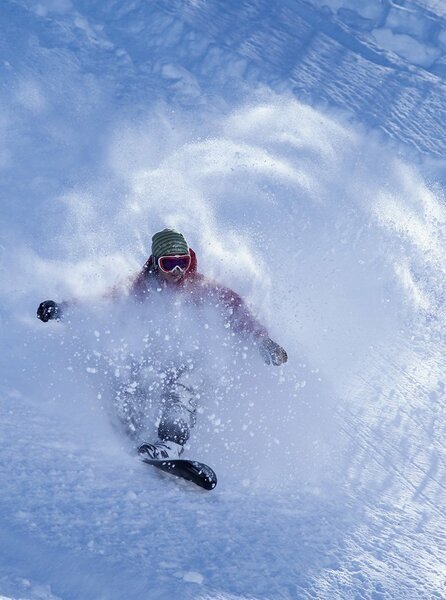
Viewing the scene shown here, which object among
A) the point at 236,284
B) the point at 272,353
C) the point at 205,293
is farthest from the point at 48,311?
the point at 236,284

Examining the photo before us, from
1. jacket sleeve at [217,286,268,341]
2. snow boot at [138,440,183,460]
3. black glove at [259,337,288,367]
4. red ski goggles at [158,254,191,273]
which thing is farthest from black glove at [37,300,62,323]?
black glove at [259,337,288,367]

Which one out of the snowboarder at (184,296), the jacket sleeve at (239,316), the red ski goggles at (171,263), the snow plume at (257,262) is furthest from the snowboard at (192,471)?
the red ski goggles at (171,263)

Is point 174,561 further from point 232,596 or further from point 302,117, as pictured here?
point 302,117

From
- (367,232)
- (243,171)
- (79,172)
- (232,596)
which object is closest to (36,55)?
(79,172)

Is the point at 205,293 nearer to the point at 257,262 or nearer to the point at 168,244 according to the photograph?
the point at 168,244

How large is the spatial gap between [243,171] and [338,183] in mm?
1419

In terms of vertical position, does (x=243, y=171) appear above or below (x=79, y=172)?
above

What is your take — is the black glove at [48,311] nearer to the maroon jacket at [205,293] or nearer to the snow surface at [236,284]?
the snow surface at [236,284]

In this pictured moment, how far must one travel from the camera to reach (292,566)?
2.65m

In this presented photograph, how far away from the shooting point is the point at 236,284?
5.37 meters

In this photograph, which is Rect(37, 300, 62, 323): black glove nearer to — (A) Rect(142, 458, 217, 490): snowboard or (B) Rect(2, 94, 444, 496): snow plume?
(B) Rect(2, 94, 444, 496): snow plume

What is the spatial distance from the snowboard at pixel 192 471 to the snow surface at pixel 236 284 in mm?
96

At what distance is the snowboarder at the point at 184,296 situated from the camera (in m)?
3.73

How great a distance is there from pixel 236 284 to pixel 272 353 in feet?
5.21
